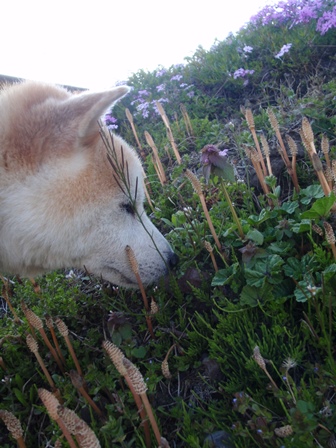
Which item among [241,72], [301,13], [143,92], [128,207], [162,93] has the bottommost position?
[128,207]

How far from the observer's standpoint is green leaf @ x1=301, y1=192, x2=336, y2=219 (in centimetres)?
189

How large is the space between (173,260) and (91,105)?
42.0 inches

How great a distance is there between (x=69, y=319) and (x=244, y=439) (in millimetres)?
1506

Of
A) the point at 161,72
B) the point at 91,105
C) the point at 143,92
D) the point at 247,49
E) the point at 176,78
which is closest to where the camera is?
the point at 91,105

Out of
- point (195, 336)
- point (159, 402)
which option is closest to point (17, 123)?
point (195, 336)

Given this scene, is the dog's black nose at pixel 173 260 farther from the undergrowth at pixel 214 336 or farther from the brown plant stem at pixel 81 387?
the brown plant stem at pixel 81 387

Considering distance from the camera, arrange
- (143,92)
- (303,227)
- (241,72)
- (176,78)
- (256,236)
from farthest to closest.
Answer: (143,92)
(176,78)
(241,72)
(256,236)
(303,227)

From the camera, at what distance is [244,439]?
141cm

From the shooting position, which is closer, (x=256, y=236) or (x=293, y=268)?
(x=293, y=268)

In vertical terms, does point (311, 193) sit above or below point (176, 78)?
below

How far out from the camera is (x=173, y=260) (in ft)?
8.48

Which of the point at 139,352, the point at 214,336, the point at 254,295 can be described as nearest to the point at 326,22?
the point at 254,295

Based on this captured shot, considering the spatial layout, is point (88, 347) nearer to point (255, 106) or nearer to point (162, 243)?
point (162, 243)

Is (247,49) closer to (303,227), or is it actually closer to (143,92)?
(143,92)
